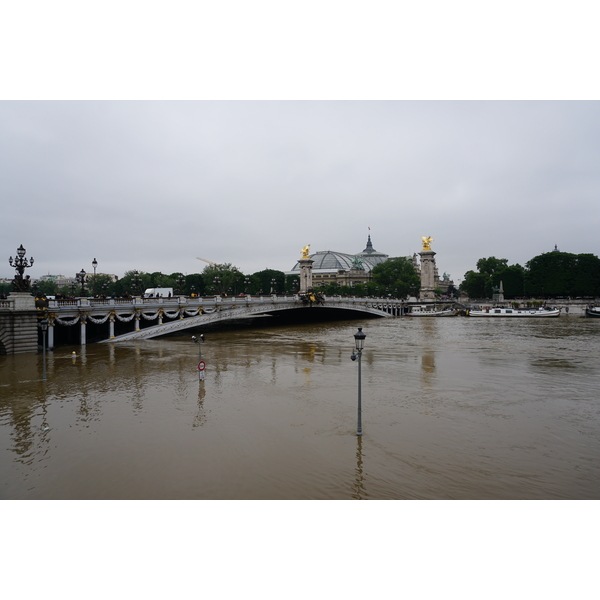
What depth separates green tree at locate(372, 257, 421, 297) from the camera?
130125 mm

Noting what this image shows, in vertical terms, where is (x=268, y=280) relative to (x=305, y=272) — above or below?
below

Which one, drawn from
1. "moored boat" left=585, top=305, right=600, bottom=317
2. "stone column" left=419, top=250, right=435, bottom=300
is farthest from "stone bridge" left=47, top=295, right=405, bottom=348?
"stone column" left=419, top=250, right=435, bottom=300

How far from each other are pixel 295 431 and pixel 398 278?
4994 inches

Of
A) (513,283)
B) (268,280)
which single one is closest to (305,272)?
(268,280)

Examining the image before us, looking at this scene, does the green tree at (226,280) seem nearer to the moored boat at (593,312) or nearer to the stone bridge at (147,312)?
the stone bridge at (147,312)

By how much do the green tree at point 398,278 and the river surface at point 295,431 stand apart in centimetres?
10864

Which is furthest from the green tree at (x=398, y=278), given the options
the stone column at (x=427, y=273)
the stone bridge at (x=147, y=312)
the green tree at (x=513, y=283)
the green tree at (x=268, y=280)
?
the stone bridge at (x=147, y=312)

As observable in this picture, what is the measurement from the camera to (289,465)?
903 cm

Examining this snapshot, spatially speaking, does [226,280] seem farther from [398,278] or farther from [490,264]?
[490,264]

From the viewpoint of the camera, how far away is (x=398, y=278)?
134m

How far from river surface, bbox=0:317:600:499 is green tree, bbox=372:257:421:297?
108635mm

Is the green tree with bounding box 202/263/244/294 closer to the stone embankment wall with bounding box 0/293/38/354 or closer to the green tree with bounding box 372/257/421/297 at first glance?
the green tree with bounding box 372/257/421/297
